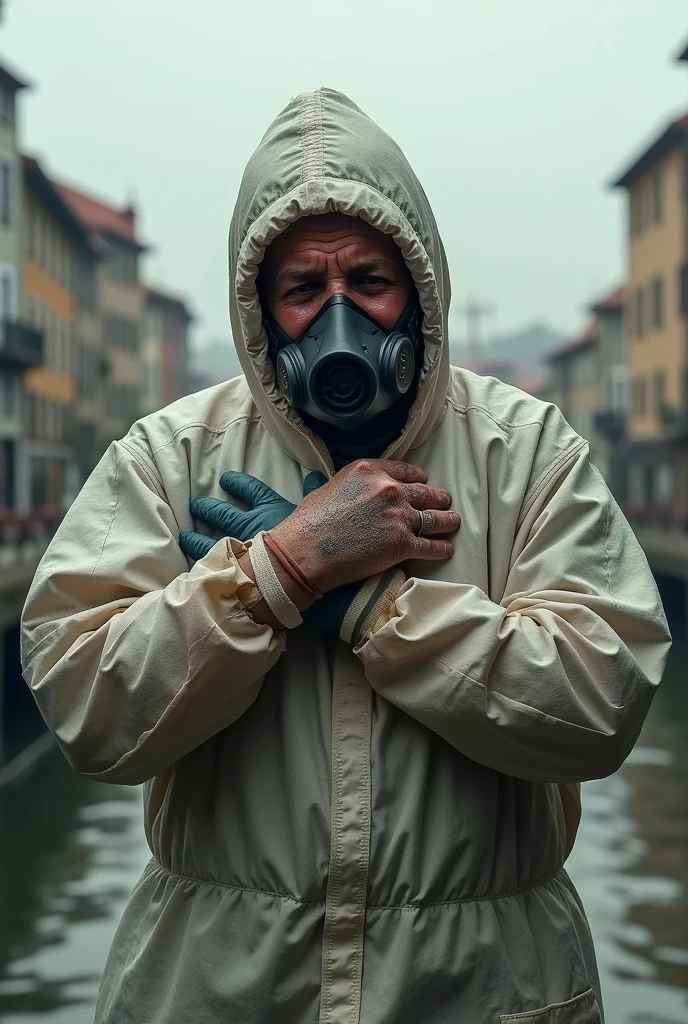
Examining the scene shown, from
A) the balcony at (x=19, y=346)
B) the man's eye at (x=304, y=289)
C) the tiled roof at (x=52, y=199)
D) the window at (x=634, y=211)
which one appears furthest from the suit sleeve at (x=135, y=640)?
the window at (x=634, y=211)

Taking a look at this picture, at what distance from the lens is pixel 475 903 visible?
6.71ft

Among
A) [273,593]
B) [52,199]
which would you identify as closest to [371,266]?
[273,593]

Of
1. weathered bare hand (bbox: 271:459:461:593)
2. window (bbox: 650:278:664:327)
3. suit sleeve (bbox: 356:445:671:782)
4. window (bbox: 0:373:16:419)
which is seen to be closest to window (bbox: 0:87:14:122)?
Result: window (bbox: 0:373:16:419)

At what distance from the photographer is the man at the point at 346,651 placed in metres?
1.98

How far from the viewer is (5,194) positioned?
3938 centimetres

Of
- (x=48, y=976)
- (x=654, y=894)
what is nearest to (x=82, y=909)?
(x=48, y=976)

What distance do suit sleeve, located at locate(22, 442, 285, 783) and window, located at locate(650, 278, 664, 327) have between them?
4286 centimetres

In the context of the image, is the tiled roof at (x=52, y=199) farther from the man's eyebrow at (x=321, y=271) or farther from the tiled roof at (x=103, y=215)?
the man's eyebrow at (x=321, y=271)

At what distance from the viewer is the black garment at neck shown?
2.24 meters

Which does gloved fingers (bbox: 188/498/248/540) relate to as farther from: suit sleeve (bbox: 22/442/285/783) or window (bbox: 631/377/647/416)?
window (bbox: 631/377/647/416)

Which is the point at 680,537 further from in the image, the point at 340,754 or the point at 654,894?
the point at 340,754

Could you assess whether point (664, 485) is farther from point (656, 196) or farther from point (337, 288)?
point (337, 288)

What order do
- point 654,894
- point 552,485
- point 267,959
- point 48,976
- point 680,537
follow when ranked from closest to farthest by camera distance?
point 267,959 → point 552,485 → point 48,976 → point 654,894 → point 680,537

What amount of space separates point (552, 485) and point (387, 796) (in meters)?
0.52
